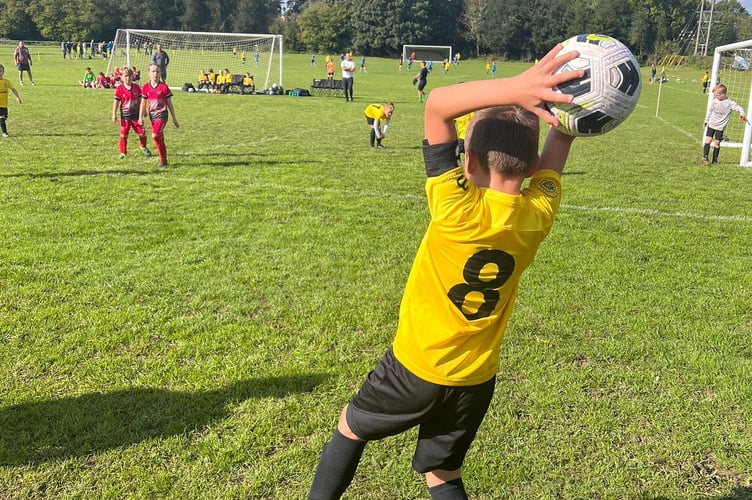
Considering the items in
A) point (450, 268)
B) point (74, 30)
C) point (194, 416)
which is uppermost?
point (74, 30)

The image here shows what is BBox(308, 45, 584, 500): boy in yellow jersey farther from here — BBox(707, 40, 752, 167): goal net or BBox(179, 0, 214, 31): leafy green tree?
BBox(179, 0, 214, 31): leafy green tree

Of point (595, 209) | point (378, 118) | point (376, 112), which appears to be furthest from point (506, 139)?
point (378, 118)

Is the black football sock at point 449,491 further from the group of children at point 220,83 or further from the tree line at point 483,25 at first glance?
the tree line at point 483,25

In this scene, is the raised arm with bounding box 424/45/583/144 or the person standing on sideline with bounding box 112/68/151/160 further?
the person standing on sideline with bounding box 112/68/151/160

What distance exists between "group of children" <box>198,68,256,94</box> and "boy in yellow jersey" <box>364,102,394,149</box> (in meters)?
A: 17.2

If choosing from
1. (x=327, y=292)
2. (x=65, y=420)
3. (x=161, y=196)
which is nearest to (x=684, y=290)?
(x=327, y=292)

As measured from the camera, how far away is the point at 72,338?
4.84 m

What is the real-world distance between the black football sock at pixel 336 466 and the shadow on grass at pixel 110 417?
5.03 ft

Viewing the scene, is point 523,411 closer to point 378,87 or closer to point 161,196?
point 161,196

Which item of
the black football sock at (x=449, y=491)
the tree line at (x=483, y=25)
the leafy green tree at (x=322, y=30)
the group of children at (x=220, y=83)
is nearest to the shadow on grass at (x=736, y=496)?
the black football sock at (x=449, y=491)

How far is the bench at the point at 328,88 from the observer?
3098 cm

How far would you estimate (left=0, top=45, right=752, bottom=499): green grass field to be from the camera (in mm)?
3465

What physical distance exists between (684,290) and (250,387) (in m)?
4.56

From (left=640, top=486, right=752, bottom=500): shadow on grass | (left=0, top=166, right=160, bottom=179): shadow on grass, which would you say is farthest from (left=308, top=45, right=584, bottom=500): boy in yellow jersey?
(left=0, top=166, right=160, bottom=179): shadow on grass
